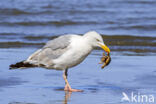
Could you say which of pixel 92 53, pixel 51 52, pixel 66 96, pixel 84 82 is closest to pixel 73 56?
pixel 51 52

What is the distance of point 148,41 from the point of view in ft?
34.9

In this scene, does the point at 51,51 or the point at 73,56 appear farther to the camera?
the point at 51,51

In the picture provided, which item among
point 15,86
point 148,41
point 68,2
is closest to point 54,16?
point 68,2

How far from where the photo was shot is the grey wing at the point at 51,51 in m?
5.95

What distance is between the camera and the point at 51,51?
6.09m

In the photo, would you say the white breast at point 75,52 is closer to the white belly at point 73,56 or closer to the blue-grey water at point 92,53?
the white belly at point 73,56

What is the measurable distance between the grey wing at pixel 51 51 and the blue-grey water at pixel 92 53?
331mm

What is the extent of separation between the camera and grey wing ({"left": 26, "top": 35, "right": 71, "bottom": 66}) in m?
5.95

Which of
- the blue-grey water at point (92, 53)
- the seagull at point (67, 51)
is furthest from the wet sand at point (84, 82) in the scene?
the seagull at point (67, 51)

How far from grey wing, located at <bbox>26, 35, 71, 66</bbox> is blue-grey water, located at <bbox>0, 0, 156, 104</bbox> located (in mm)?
331

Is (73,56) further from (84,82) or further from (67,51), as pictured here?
(84,82)

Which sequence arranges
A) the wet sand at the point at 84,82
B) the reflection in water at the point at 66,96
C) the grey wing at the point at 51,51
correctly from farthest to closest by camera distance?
the grey wing at the point at 51,51 → the wet sand at the point at 84,82 → the reflection in water at the point at 66,96

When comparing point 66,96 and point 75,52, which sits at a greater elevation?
point 75,52

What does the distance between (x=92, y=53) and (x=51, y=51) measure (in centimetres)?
287
